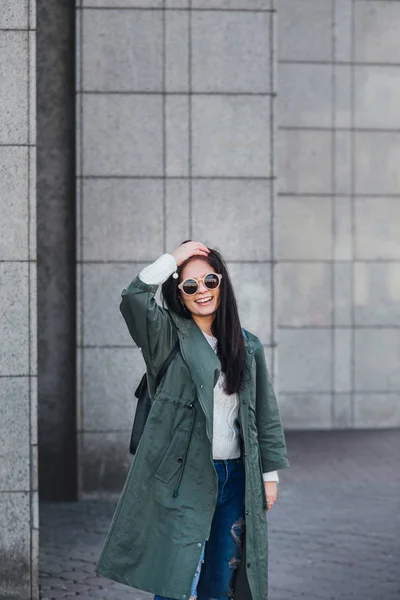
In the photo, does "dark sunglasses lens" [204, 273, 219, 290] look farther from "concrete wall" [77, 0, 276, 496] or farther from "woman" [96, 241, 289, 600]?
"concrete wall" [77, 0, 276, 496]

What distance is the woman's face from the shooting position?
5004 mm

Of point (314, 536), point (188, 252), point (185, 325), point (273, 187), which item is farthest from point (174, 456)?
point (273, 187)

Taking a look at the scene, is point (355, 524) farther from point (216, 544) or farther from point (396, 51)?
point (396, 51)

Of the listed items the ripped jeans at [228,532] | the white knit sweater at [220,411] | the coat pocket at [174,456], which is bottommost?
the ripped jeans at [228,532]

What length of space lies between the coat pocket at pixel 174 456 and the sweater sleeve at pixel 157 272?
0.64 m

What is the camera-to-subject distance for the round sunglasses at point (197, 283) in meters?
4.97

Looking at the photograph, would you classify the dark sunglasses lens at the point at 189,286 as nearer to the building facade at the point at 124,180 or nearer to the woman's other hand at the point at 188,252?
the woman's other hand at the point at 188,252

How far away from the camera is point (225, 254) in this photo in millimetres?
9984

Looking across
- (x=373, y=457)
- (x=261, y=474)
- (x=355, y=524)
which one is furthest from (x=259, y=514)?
(x=373, y=457)

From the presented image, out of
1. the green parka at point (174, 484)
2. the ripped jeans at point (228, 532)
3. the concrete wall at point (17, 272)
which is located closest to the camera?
the green parka at point (174, 484)

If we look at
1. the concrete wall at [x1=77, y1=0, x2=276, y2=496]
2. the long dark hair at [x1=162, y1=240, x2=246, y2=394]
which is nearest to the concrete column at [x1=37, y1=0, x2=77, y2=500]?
the concrete wall at [x1=77, y1=0, x2=276, y2=496]

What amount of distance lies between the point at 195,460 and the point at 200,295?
0.71 metres

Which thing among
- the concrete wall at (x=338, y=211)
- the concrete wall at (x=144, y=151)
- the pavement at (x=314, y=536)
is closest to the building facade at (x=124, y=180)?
the concrete wall at (x=144, y=151)

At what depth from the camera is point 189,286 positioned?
497 centimetres
